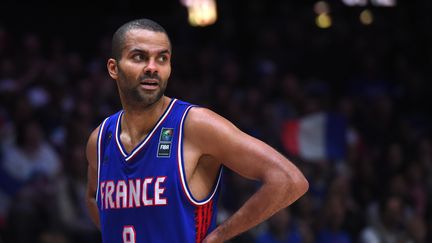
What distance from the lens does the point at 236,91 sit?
11.7 meters

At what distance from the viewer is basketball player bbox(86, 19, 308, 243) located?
156 inches

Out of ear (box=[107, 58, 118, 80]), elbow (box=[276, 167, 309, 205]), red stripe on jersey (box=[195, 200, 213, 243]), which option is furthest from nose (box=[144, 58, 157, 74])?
elbow (box=[276, 167, 309, 205])

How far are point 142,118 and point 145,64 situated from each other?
0.32m

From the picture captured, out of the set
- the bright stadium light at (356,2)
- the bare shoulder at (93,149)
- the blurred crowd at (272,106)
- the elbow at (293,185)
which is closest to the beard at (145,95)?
the bare shoulder at (93,149)

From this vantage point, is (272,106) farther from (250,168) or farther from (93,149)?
(250,168)

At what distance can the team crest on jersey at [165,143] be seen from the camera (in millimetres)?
4141

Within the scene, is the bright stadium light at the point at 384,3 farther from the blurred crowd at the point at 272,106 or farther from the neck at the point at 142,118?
the neck at the point at 142,118

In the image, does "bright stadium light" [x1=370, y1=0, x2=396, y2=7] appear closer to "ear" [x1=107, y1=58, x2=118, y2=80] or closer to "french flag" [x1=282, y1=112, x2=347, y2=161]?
→ "french flag" [x1=282, y1=112, x2=347, y2=161]

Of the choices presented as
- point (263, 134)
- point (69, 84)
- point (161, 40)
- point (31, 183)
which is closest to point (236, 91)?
point (263, 134)

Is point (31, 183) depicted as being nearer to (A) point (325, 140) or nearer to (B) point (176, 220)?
(A) point (325, 140)

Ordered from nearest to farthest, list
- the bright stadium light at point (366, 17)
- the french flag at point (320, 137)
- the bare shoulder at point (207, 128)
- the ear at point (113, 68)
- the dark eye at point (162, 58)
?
the bare shoulder at point (207, 128)
the dark eye at point (162, 58)
the ear at point (113, 68)
the french flag at point (320, 137)
the bright stadium light at point (366, 17)

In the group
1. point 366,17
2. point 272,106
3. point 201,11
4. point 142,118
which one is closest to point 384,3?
point 366,17

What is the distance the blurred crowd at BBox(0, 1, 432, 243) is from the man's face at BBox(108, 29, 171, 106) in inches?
182

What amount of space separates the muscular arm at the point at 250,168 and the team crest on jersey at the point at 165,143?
122mm
